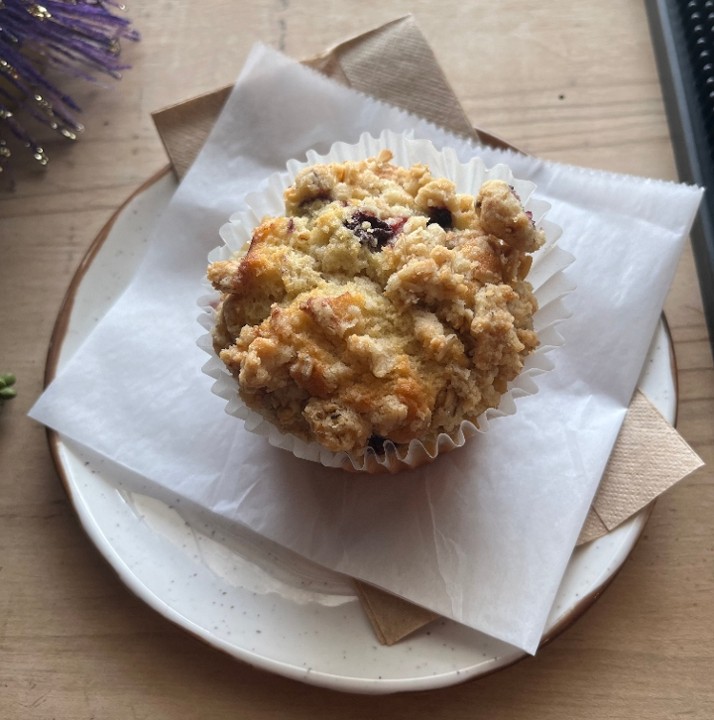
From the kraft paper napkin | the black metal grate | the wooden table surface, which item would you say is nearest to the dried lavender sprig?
the wooden table surface

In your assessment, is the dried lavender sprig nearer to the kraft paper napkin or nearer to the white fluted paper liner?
the kraft paper napkin

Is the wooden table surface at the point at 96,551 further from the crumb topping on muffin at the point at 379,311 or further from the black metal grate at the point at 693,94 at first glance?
the crumb topping on muffin at the point at 379,311

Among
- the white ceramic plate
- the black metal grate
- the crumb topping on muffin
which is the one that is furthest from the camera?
the black metal grate

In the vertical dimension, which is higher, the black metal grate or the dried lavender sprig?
the dried lavender sprig

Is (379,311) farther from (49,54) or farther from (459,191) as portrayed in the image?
(49,54)

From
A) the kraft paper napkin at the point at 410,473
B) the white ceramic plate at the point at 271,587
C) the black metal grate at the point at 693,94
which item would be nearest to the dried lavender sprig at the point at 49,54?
the kraft paper napkin at the point at 410,473

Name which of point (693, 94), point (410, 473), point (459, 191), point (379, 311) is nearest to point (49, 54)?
point (459, 191)
